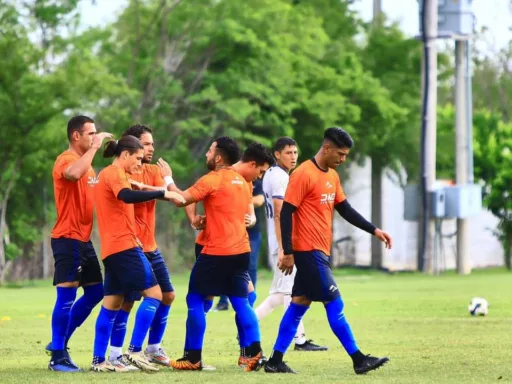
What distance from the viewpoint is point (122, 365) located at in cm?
1159

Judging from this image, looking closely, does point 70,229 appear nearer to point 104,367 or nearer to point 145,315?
point 145,315

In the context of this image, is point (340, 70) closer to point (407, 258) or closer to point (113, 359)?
point (407, 258)

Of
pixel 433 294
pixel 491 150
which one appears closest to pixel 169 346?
pixel 433 294

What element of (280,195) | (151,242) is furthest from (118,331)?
(280,195)

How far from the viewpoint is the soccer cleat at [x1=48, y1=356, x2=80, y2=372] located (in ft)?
37.9

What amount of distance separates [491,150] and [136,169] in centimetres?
3508

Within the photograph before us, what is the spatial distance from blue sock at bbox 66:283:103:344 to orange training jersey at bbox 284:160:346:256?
188cm

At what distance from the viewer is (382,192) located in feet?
156

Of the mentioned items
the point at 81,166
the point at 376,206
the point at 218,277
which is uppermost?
the point at 376,206

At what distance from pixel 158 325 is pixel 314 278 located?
1.73 m

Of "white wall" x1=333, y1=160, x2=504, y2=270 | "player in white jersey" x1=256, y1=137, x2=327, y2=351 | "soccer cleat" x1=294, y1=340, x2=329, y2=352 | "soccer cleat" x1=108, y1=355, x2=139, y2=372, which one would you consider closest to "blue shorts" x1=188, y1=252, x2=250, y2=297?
"soccer cleat" x1=108, y1=355, x2=139, y2=372

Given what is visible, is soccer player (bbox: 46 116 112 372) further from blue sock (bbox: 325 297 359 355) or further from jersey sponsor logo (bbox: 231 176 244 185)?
blue sock (bbox: 325 297 359 355)

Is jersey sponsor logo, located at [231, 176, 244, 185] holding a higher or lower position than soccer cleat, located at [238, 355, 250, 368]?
higher

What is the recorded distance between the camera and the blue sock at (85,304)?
12.2 meters
